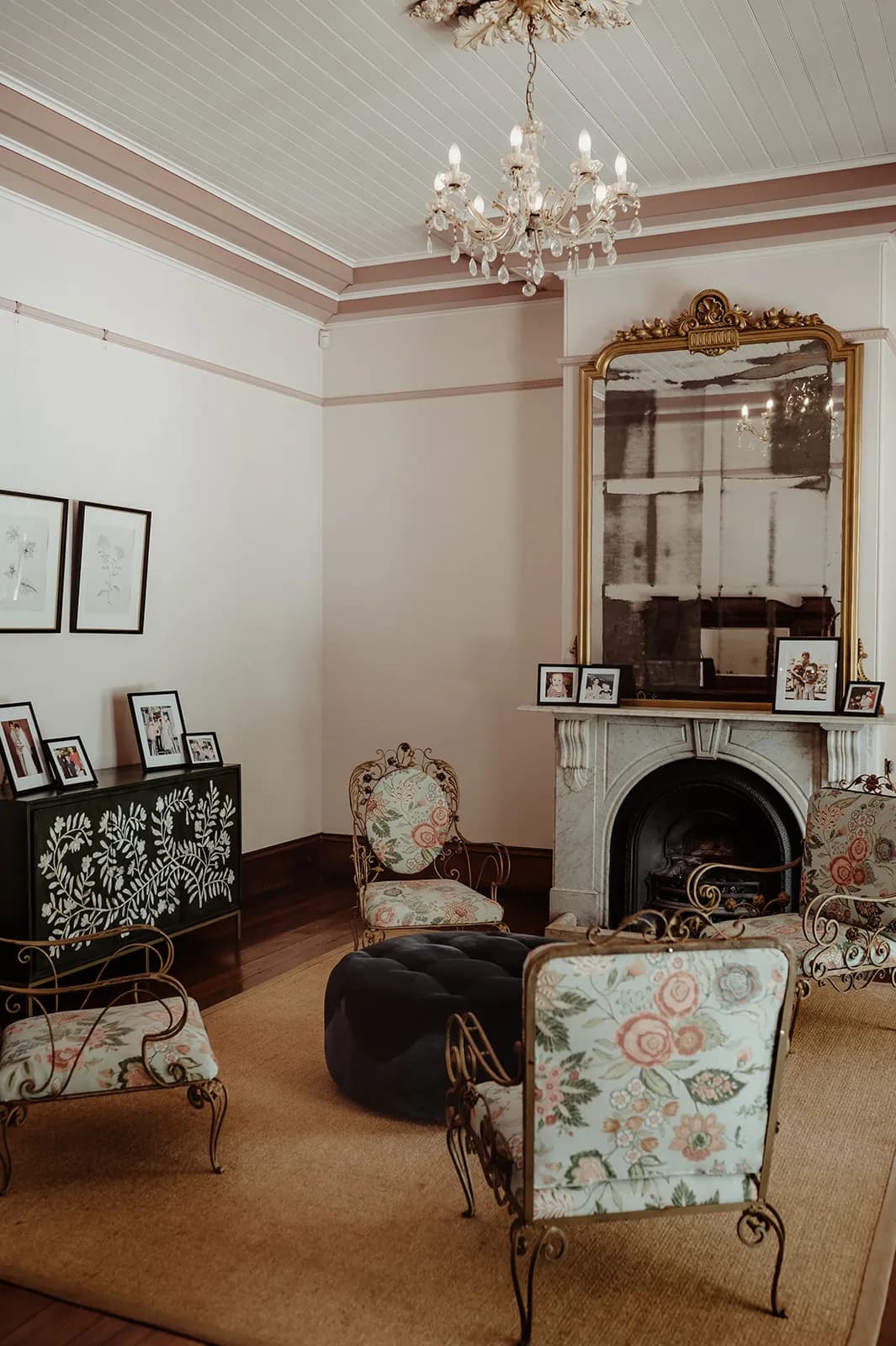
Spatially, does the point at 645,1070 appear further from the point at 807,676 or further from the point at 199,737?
the point at 199,737

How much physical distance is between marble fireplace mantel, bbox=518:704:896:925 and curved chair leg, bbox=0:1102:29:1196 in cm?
317

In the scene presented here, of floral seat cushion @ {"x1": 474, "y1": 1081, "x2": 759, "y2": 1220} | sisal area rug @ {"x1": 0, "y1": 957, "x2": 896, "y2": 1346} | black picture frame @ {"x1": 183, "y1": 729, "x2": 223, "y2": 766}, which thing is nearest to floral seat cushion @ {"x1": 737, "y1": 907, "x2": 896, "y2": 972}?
sisal area rug @ {"x1": 0, "y1": 957, "x2": 896, "y2": 1346}

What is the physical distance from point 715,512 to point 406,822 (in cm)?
212

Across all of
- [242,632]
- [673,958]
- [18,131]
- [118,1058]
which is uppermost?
[18,131]

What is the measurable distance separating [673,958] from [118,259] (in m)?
4.50

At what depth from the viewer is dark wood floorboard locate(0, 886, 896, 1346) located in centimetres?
249

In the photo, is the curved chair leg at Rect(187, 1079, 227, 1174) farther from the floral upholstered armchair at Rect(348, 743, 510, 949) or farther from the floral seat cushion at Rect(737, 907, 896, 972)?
the floral seat cushion at Rect(737, 907, 896, 972)

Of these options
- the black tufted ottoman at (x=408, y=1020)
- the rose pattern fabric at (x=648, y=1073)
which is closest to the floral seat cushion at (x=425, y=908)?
the black tufted ottoman at (x=408, y=1020)

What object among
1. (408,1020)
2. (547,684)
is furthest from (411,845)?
(408,1020)

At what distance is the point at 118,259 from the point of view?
217 inches

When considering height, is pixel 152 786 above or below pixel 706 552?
below

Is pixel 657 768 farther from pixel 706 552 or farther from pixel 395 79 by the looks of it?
pixel 395 79

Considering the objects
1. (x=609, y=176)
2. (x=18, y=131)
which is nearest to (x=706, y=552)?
(x=609, y=176)

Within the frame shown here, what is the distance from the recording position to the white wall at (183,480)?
509 cm
